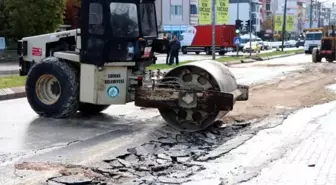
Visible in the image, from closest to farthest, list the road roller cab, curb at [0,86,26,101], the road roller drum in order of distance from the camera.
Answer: the road roller drum, curb at [0,86,26,101], the road roller cab

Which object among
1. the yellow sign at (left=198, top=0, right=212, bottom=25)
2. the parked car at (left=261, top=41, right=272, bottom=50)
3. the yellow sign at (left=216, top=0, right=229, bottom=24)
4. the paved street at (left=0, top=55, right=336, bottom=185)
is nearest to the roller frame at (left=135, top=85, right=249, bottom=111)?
the paved street at (left=0, top=55, right=336, bottom=185)

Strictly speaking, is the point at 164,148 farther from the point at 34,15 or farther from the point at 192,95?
the point at 34,15

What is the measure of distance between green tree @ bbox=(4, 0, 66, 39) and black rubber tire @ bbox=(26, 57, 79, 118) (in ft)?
95.3

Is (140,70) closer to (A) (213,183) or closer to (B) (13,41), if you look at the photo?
(A) (213,183)

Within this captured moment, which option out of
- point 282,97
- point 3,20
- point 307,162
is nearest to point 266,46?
point 3,20

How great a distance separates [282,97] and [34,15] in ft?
90.4

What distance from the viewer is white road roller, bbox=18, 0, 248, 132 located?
10.1 m

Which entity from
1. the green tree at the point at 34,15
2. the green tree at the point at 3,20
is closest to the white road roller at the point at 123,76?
the green tree at the point at 34,15

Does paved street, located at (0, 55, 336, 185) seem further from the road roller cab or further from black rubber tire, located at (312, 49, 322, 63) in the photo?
black rubber tire, located at (312, 49, 322, 63)

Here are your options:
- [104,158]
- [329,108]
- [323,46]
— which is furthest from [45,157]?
[323,46]

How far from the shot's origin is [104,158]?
784cm

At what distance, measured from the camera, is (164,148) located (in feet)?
28.7

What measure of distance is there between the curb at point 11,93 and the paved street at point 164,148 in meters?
2.32

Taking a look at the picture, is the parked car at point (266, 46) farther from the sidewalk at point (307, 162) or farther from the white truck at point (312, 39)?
the sidewalk at point (307, 162)
